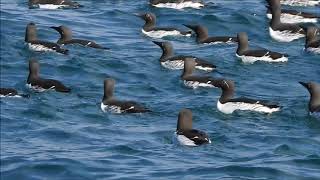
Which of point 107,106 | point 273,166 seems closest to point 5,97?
point 107,106

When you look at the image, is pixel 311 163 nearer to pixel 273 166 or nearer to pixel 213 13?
pixel 273 166

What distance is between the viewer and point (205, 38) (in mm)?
32875

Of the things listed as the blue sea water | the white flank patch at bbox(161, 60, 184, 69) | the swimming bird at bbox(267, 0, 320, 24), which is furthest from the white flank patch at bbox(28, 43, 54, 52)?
the swimming bird at bbox(267, 0, 320, 24)

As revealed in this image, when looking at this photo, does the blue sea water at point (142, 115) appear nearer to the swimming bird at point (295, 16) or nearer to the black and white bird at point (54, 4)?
the black and white bird at point (54, 4)

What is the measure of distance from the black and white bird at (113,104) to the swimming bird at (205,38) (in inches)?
269

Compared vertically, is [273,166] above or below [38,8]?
above

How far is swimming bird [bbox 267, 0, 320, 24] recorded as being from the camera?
35.8 metres

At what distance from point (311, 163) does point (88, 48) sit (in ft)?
39.0

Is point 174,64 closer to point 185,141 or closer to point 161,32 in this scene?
point 161,32

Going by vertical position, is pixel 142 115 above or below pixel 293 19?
above

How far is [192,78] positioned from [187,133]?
584 cm

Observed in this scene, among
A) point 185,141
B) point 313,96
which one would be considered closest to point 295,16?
point 313,96

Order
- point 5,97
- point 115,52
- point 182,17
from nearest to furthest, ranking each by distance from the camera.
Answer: point 5,97 < point 115,52 < point 182,17

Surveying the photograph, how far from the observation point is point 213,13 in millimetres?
37156
